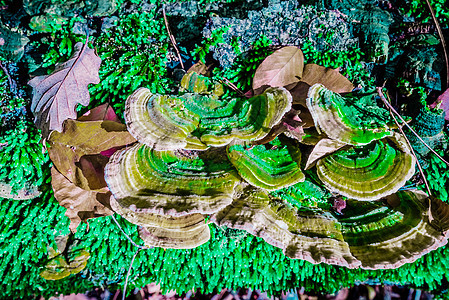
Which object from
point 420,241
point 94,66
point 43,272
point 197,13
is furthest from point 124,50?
point 420,241

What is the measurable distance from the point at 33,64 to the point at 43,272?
128cm

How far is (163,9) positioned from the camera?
1.41m

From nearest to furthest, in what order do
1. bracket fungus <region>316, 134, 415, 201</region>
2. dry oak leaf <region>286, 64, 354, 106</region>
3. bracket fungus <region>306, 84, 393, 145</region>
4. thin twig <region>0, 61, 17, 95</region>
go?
bracket fungus <region>306, 84, 393, 145</region> → bracket fungus <region>316, 134, 415, 201</region> → dry oak leaf <region>286, 64, 354, 106</region> → thin twig <region>0, 61, 17, 95</region>

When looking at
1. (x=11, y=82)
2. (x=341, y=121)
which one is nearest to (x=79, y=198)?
(x=11, y=82)

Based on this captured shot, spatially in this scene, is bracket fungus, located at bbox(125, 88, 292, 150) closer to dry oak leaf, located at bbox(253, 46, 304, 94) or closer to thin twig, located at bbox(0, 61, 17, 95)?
dry oak leaf, located at bbox(253, 46, 304, 94)

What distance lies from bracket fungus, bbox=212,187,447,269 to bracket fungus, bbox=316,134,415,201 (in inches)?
9.3

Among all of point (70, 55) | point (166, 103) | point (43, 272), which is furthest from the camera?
point (43, 272)

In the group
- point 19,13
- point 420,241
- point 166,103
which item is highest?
point 19,13

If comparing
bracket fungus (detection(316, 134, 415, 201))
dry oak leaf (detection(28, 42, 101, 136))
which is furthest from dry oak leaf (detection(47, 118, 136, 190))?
bracket fungus (detection(316, 134, 415, 201))

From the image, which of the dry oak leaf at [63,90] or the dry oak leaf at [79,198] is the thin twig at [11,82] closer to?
the dry oak leaf at [63,90]

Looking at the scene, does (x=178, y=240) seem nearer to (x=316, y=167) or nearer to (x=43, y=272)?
(x=316, y=167)

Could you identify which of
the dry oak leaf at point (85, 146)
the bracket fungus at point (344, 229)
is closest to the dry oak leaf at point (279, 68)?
the bracket fungus at point (344, 229)

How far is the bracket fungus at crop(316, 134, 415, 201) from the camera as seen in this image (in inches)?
49.3

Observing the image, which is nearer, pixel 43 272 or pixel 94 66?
pixel 94 66
